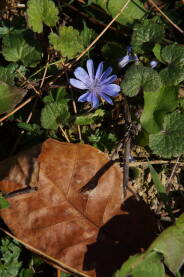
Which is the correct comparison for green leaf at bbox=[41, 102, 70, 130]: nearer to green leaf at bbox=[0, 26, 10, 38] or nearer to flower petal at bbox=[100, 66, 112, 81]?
flower petal at bbox=[100, 66, 112, 81]

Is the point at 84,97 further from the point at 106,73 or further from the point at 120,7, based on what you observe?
the point at 120,7

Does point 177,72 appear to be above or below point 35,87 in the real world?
above

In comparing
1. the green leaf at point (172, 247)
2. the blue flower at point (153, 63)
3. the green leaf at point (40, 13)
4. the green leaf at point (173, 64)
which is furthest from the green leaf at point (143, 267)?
the green leaf at point (40, 13)

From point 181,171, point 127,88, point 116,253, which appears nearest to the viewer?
point 116,253

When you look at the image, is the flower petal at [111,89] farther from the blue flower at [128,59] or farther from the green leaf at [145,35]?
the green leaf at [145,35]

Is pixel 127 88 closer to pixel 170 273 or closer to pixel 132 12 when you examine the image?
pixel 132 12

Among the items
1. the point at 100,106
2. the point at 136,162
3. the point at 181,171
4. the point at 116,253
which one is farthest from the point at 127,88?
the point at 116,253
